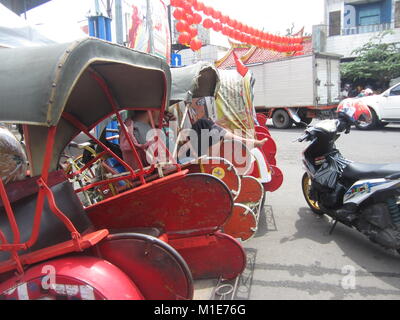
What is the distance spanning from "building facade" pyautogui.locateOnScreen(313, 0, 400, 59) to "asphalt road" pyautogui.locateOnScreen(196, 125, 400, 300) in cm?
2047

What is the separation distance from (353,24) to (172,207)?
28806mm

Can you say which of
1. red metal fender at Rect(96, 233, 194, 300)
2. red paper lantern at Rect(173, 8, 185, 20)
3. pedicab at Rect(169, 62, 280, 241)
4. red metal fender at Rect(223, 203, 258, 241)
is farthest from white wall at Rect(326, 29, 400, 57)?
red metal fender at Rect(96, 233, 194, 300)

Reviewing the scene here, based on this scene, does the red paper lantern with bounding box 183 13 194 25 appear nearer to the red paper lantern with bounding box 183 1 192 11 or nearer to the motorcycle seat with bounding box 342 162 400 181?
the red paper lantern with bounding box 183 1 192 11

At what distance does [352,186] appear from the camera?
3281 mm

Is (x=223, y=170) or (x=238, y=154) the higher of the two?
(x=238, y=154)

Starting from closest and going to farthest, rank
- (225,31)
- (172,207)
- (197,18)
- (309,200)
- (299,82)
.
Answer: (172,207), (309,200), (197,18), (225,31), (299,82)

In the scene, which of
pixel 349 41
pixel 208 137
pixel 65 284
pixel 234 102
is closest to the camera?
pixel 65 284

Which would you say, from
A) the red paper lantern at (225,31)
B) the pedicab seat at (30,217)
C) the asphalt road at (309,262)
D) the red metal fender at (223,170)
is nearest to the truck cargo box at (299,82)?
the red paper lantern at (225,31)

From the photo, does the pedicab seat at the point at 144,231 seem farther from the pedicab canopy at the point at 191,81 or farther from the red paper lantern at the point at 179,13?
the red paper lantern at the point at 179,13

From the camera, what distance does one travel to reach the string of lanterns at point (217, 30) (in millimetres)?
9109

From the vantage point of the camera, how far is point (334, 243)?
3.51m

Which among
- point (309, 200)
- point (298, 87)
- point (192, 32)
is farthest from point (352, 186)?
point (298, 87)

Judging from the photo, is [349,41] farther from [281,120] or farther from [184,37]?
[184,37]
